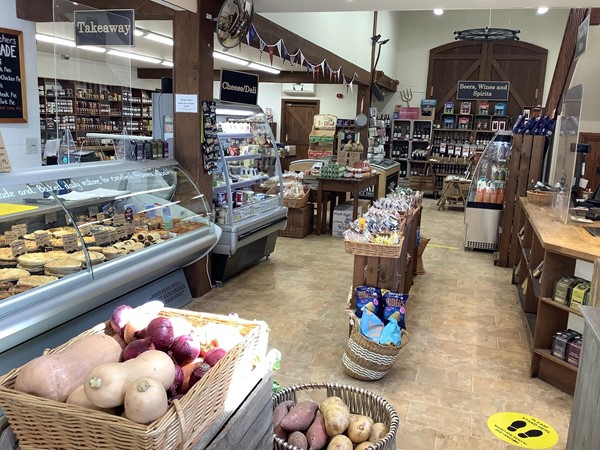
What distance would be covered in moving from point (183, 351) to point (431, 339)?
313 centimetres

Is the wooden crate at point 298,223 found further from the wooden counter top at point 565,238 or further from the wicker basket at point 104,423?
the wicker basket at point 104,423

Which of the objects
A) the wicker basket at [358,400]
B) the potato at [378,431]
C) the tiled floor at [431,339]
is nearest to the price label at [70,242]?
the tiled floor at [431,339]

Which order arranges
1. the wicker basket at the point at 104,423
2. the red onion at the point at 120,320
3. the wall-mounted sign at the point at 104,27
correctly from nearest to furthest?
the wicker basket at the point at 104,423
the red onion at the point at 120,320
the wall-mounted sign at the point at 104,27

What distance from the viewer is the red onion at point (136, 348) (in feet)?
5.38

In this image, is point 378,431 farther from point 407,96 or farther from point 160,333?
point 407,96

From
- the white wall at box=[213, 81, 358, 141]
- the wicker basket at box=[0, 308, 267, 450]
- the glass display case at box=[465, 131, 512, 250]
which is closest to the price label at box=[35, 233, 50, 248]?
the wicker basket at box=[0, 308, 267, 450]

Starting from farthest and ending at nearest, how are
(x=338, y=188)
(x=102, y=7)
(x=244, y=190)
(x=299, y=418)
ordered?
(x=338, y=188)
(x=244, y=190)
(x=102, y=7)
(x=299, y=418)

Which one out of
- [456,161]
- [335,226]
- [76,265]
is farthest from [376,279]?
[456,161]

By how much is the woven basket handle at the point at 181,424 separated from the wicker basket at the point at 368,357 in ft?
7.24

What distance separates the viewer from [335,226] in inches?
324

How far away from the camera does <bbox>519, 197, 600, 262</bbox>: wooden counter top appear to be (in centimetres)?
341

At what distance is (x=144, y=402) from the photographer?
4.37ft

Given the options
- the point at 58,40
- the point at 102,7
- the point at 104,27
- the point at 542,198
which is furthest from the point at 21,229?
the point at 542,198

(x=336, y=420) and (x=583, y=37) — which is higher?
(x=583, y=37)
